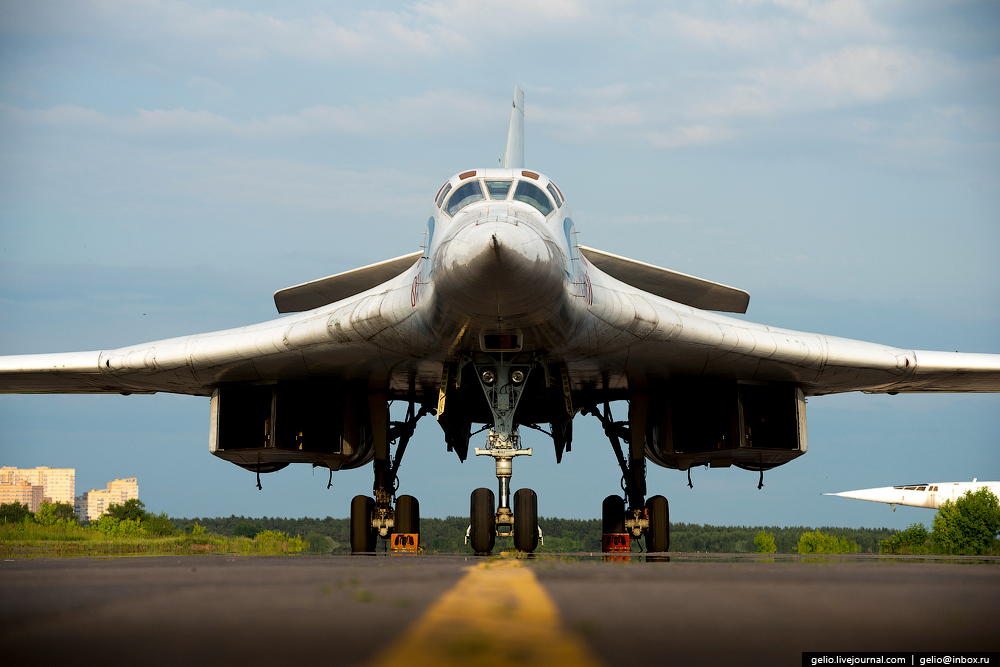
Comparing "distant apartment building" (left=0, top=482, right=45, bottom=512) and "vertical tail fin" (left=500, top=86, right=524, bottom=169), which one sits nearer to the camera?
"vertical tail fin" (left=500, top=86, right=524, bottom=169)

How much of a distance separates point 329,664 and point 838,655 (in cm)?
118

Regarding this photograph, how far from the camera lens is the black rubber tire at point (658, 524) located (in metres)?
14.0

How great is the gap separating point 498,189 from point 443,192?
0.85 meters

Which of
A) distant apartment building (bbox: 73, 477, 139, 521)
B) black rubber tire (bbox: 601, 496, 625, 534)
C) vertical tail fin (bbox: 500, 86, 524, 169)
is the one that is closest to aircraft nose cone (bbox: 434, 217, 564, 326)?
black rubber tire (bbox: 601, 496, 625, 534)

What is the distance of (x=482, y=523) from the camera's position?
31.1 ft

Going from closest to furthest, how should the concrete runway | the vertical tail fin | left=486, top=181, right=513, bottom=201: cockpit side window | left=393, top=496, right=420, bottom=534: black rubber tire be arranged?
1. the concrete runway
2. left=486, top=181, right=513, bottom=201: cockpit side window
3. left=393, top=496, right=420, bottom=534: black rubber tire
4. the vertical tail fin

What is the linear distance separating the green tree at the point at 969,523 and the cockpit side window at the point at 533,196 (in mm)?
27791

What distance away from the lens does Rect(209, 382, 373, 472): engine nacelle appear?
1304cm

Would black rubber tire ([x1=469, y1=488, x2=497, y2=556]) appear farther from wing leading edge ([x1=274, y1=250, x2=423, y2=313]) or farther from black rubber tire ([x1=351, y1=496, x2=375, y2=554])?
wing leading edge ([x1=274, y1=250, x2=423, y2=313])

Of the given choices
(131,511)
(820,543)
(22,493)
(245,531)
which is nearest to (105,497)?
(22,493)

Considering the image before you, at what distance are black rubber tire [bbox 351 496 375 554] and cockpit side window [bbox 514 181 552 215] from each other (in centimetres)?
637

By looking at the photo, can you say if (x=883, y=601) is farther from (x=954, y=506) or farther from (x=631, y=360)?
(x=954, y=506)

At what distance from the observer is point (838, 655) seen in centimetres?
199

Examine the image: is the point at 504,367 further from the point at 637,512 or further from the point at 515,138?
the point at 515,138
